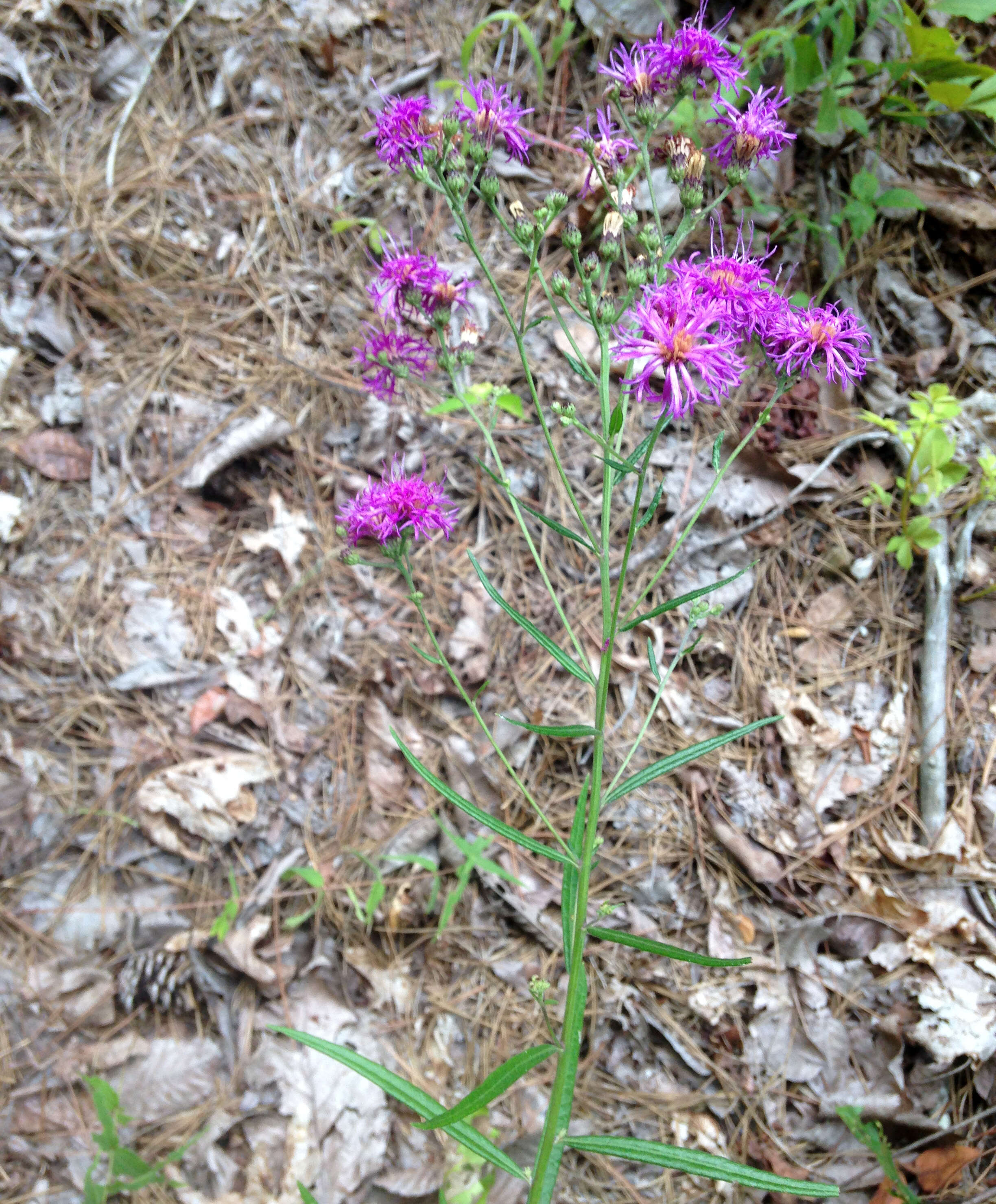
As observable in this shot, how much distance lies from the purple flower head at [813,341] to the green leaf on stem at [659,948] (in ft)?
3.66

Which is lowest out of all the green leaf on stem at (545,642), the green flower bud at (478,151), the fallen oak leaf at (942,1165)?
the fallen oak leaf at (942,1165)

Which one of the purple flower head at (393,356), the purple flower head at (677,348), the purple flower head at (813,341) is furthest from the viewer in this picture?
the purple flower head at (393,356)

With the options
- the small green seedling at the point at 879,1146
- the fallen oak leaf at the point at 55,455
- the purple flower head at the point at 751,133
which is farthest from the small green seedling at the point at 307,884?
the purple flower head at the point at 751,133

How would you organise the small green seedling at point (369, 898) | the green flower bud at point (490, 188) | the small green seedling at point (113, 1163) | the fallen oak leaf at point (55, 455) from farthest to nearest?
the fallen oak leaf at point (55, 455) < the small green seedling at point (369, 898) < the small green seedling at point (113, 1163) < the green flower bud at point (490, 188)

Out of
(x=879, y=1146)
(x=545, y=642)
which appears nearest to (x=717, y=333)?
(x=545, y=642)

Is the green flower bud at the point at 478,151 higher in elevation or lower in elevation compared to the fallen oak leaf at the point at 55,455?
higher

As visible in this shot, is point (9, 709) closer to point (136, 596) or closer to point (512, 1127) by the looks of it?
point (136, 596)

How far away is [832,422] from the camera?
2.59 meters

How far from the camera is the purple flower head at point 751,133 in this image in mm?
1591

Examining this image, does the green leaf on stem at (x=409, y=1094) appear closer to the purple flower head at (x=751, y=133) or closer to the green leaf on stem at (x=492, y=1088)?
the green leaf on stem at (x=492, y=1088)

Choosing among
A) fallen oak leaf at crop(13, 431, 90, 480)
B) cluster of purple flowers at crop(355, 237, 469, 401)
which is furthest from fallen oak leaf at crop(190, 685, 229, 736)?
cluster of purple flowers at crop(355, 237, 469, 401)

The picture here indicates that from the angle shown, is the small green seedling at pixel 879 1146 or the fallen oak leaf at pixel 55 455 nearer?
the small green seedling at pixel 879 1146

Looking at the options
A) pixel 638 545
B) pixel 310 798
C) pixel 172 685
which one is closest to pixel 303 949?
pixel 310 798

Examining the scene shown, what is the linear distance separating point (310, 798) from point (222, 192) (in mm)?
2362
